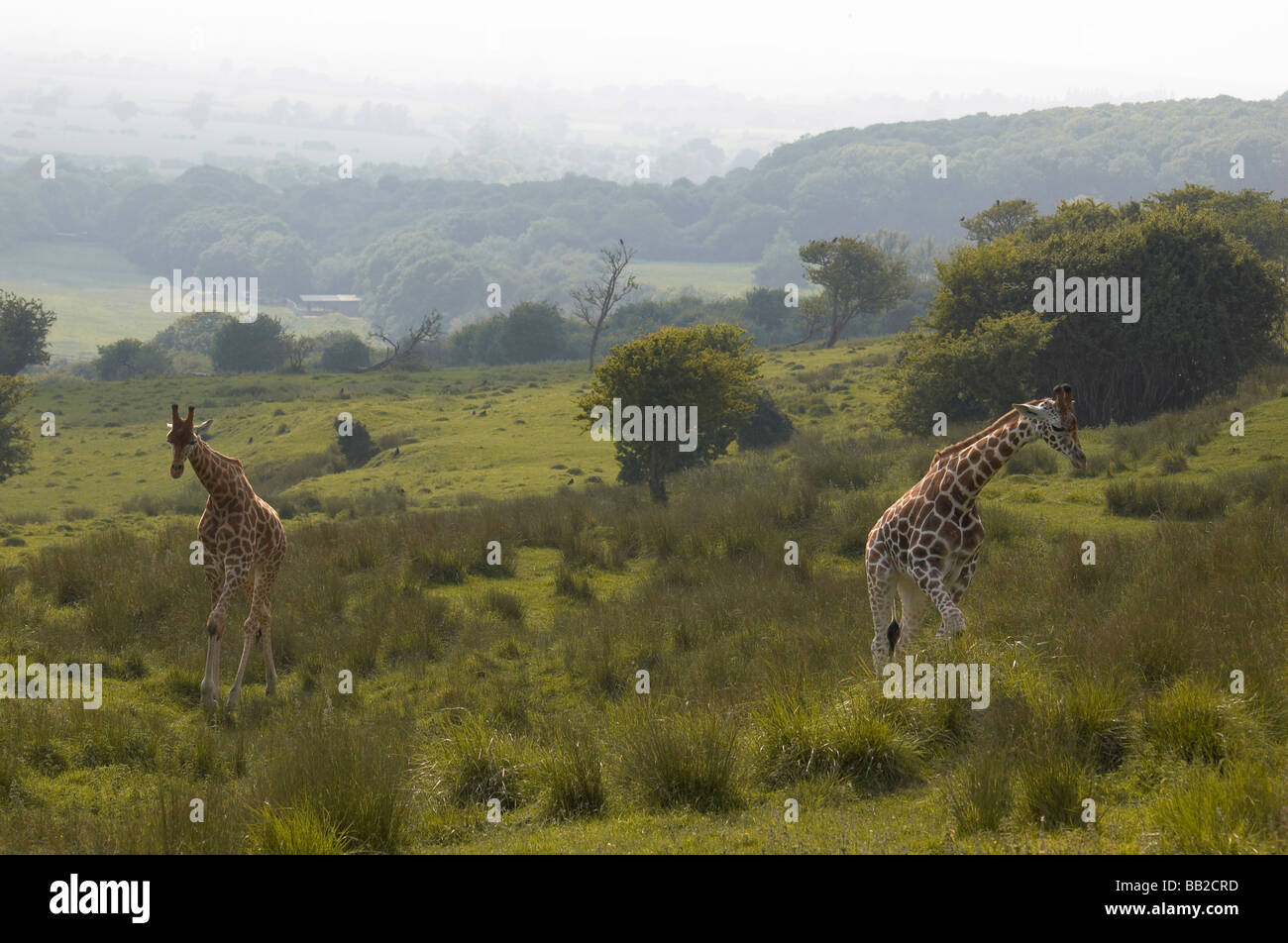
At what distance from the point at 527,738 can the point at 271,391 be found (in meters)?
60.8

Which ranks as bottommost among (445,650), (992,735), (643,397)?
(445,650)

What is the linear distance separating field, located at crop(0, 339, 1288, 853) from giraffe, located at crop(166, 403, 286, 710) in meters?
0.60

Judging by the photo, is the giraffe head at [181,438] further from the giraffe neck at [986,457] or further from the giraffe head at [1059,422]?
the giraffe head at [1059,422]

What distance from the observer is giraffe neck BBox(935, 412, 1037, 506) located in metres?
9.43

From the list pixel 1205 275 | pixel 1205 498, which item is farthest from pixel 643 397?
pixel 1205 275

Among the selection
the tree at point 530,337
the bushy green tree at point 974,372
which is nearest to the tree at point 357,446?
the bushy green tree at point 974,372

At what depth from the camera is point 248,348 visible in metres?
93.8

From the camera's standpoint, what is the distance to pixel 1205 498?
1706cm

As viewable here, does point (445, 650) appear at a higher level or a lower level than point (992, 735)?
lower

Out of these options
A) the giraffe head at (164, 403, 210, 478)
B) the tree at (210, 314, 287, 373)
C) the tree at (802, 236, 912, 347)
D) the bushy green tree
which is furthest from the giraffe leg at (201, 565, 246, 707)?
the tree at (210, 314, 287, 373)

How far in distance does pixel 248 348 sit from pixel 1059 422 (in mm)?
94226

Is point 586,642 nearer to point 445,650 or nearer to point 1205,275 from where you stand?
point 445,650

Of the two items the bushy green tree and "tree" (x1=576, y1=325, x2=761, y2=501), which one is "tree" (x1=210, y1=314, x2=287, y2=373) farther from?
the bushy green tree

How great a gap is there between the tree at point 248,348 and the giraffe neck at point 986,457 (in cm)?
9256
